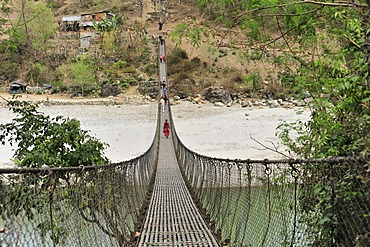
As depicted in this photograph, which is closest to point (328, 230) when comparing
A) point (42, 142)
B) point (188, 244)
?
point (188, 244)

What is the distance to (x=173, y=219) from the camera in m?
4.65

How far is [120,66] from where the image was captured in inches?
1292

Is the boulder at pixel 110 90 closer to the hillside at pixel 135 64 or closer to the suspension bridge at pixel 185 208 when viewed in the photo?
the hillside at pixel 135 64

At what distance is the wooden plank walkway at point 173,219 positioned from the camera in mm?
3744

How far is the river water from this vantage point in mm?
14336

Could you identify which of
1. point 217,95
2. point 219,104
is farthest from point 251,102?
point 217,95

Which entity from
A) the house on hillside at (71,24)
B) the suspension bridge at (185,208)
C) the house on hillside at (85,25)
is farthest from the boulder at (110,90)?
the suspension bridge at (185,208)

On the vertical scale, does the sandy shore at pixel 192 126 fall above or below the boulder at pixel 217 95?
below

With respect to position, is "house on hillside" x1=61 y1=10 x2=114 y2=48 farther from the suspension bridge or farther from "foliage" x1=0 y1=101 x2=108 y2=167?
"foliage" x1=0 y1=101 x2=108 y2=167

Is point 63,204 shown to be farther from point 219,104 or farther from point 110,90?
point 110,90

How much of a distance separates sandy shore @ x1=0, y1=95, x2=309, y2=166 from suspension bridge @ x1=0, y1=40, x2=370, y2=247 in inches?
270

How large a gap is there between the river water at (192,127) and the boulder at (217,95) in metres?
1.35

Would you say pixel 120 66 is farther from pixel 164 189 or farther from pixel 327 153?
pixel 327 153

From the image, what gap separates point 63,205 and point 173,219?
95.3 inches
